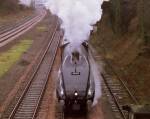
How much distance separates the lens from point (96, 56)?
131 ft

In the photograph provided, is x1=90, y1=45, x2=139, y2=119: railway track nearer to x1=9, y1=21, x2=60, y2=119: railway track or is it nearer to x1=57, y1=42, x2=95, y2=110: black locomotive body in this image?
x1=57, y1=42, x2=95, y2=110: black locomotive body

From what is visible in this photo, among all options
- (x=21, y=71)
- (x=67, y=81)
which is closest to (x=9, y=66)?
(x=21, y=71)

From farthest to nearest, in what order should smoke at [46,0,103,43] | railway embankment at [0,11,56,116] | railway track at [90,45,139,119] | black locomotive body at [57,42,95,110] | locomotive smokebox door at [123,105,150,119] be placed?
smoke at [46,0,103,43], railway embankment at [0,11,56,116], railway track at [90,45,139,119], black locomotive body at [57,42,95,110], locomotive smokebox door at [123,105,150,119]

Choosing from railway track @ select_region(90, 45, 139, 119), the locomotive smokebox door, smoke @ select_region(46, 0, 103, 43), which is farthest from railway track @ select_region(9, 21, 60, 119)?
the locomotive smokebox door

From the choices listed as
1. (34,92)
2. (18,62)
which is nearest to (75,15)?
(34,92)

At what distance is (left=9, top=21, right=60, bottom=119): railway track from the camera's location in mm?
21864

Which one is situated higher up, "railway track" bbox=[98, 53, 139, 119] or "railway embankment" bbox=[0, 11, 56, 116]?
"railway track" bbox=[98, 53, 139, 119]

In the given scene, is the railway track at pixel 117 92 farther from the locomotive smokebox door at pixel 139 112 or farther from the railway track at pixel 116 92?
the locomotive smokebox door at pixel 139 112

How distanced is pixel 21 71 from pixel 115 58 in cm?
926

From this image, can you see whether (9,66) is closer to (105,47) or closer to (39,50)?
(39,50)

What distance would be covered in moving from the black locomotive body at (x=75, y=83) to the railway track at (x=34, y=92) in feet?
6.72

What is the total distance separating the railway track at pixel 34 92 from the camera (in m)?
21.9

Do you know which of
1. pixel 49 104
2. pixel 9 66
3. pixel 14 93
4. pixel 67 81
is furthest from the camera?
pixel 9 66

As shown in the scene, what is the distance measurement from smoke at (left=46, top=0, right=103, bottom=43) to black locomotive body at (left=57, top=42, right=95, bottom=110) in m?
4.48
